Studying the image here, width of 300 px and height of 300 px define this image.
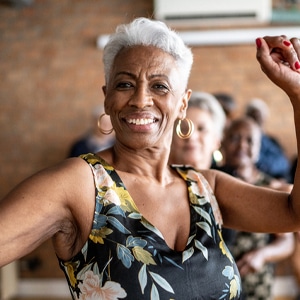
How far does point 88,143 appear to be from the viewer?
19.0 ft

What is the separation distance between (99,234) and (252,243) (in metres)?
1.84

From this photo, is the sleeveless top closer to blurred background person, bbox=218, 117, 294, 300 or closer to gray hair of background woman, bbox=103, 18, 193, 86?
gray hair of background woman, bbox=103, 18, 193, 86

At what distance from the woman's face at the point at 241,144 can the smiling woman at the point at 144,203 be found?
6.27ft

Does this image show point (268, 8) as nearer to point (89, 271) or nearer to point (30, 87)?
point (30, 87)

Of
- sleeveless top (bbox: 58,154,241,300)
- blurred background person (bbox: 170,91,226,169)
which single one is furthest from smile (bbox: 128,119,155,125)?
blurred background person (bbox: 170,91,226,169)

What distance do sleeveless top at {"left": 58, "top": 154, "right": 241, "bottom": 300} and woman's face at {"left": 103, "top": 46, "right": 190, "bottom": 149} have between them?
112mm

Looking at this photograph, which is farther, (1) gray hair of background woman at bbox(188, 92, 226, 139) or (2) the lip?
(1) gray hair of background woman at bbox(188, 92, 226, 139)

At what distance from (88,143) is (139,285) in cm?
438

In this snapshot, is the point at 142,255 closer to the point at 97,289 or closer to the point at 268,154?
the point at 97,289

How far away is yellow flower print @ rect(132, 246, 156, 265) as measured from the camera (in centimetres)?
150

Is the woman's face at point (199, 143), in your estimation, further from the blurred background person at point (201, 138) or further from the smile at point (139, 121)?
the smile at point (139, 121)

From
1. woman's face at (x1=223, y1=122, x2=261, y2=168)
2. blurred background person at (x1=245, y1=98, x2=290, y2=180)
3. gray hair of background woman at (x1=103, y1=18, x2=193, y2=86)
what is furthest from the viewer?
blurred background person at (x1=245, y1=98, x2=290, y2=180)

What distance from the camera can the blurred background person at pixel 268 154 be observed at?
5152 millimetres

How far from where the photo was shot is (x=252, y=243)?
3213 millimetres
